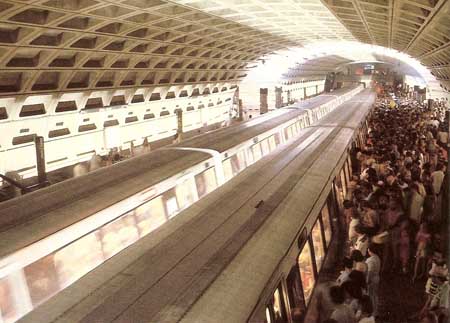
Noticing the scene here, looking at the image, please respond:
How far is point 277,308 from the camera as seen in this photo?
409 cm

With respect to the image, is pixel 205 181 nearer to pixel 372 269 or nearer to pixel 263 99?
pixel 372 269

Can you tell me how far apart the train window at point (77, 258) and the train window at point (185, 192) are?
6.88 ft

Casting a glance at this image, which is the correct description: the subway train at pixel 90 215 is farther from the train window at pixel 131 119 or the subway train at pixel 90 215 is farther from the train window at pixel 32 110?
the train window at pixel 131 119

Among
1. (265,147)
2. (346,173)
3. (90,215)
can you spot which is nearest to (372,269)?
(90,215)

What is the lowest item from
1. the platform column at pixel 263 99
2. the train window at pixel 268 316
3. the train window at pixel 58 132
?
the platform column at pixel 263 99

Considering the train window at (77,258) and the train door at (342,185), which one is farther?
the train door at (342,185)

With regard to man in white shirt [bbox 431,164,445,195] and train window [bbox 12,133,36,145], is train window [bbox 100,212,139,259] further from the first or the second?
train window [bbox 12,133,36,145]

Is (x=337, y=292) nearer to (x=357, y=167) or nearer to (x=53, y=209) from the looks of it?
(x=53, y=209)

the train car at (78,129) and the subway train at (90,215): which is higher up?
the subway train at (90,215)

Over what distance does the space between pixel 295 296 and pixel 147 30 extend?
16.8 metres

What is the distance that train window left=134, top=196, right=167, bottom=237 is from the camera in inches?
242

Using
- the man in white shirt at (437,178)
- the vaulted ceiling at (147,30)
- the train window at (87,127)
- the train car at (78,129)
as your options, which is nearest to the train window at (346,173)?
the man in white shirt at (437,178)

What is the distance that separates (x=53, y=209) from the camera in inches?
212

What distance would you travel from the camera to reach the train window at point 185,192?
7254mm
